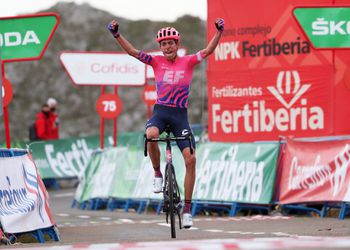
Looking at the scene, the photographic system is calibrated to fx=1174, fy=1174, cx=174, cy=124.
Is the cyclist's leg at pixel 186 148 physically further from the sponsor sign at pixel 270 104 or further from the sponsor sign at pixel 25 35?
the sponsor sign at pixel 270 104

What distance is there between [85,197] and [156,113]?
1064 cm

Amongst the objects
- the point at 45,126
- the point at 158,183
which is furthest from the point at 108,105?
the point at 158,183

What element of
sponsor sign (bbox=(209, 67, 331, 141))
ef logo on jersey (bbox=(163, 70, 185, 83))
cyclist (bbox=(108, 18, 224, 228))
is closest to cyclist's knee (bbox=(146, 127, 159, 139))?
cyclist (bbox=(108, 18, 224, 228))

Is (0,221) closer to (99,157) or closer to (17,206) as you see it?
(17,206)

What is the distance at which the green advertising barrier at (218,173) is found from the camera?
18.6 meters

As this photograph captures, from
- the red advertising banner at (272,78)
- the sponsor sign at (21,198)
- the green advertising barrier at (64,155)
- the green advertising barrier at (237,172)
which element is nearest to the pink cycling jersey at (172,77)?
the sponsor sign at (21,198)

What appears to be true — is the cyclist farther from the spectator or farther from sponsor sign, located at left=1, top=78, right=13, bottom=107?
the spectator

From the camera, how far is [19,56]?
17312 mm

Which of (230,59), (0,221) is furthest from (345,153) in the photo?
(0,221)

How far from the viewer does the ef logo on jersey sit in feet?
43.1

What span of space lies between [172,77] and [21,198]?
2.56 meters

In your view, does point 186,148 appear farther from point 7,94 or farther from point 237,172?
point 237,172

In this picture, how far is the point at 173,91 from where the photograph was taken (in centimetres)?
1310

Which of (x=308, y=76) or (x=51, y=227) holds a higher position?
(x=308, y=76)
